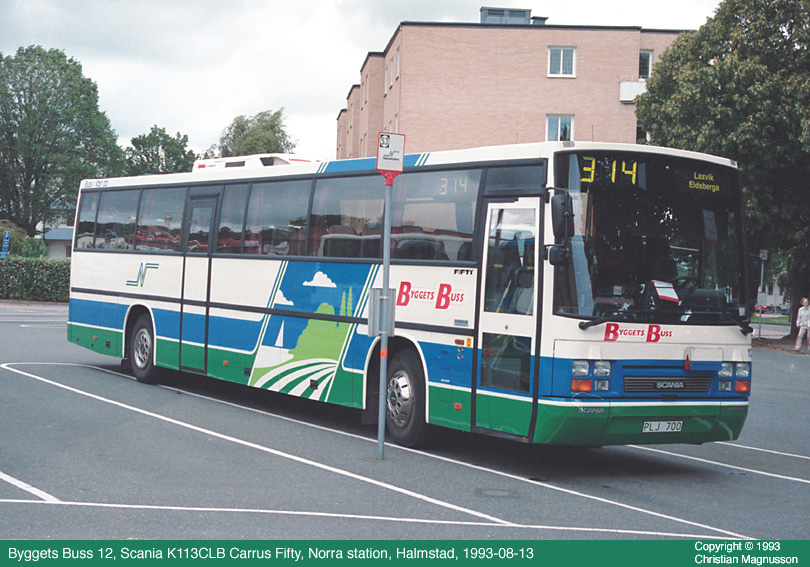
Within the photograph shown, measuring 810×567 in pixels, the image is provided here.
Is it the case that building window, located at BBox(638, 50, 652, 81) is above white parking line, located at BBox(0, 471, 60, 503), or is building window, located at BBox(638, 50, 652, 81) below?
above

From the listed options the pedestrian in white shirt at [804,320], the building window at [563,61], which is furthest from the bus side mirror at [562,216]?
the building window at [563,61]

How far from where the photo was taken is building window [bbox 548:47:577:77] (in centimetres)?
3988

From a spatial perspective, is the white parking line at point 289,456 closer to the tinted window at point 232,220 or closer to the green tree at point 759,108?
the tinted window at point 232,220

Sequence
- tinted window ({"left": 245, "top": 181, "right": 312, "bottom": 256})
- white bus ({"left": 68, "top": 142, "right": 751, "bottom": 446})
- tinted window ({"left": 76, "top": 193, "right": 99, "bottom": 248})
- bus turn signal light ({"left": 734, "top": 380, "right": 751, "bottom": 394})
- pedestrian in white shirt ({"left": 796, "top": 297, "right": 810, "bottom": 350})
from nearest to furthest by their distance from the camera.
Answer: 1. white bus ({"left": 68, "top": 142, "right": 751, "bottom": 446})
2. bus turn signal light ({"left": 734, "top": 380, "right": 751, "bottom": 394})
3. tinted window ({"left": 245, "top": 181, "right": 312, "bottom": 256})
4. tinted window ({"left": 76, "top": 193, "right": 99, "bottom": 248})
5. pedestrian in white shirt ({"left": 796, "top": 297, "right": 810, "bottom": 350})

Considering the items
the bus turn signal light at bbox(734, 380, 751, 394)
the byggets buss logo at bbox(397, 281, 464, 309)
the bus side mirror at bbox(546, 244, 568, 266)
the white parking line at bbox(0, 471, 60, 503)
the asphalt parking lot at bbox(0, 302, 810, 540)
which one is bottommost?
the white parking line at bbox(0, 471, 60, 503)

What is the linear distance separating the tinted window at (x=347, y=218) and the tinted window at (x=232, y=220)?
5.88ft

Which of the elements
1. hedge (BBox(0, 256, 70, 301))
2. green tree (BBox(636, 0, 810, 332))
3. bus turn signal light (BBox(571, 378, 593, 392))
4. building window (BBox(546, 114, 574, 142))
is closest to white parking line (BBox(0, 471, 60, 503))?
bus turn signal light (BBox(571, 378, 593, 392))

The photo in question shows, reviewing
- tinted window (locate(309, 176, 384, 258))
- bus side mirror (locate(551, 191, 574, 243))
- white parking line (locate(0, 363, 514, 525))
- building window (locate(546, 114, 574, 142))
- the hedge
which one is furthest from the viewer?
the hedge

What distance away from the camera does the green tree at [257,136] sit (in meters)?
72.2

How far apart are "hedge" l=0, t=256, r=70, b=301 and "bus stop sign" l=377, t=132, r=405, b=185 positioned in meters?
35.9

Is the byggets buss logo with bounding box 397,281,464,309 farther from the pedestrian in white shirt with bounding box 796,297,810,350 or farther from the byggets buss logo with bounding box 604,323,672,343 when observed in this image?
the pedestrian in white shirt with bounding box 796,297,810,350

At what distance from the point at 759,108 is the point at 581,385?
25122 millimetres

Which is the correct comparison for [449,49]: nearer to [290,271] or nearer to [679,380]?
[290,271]
